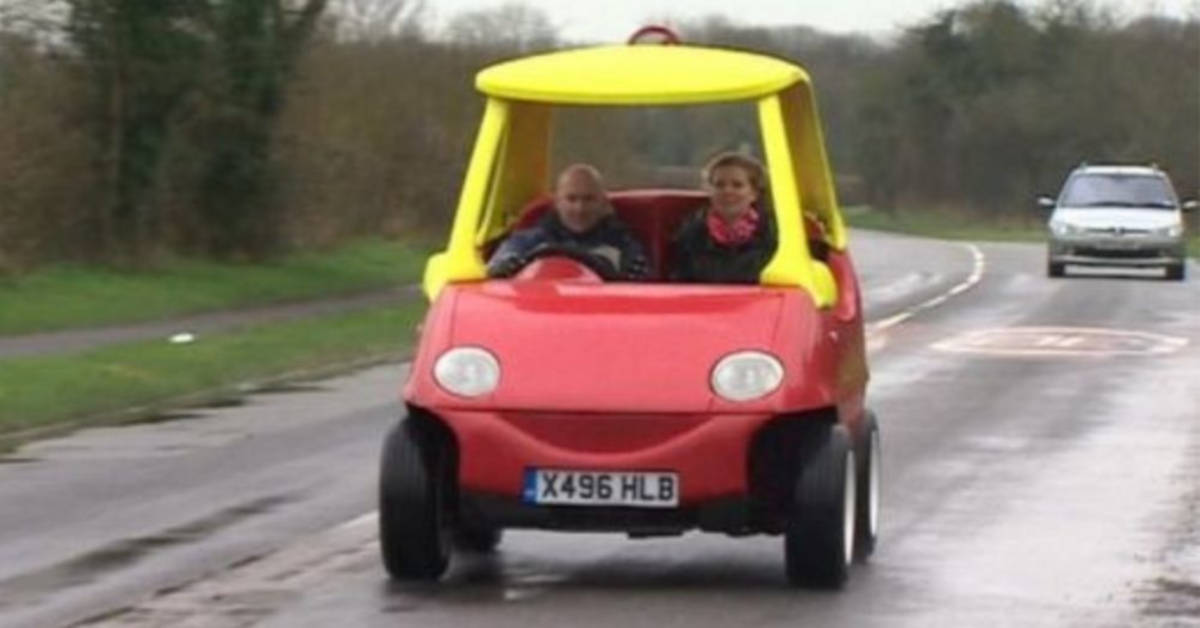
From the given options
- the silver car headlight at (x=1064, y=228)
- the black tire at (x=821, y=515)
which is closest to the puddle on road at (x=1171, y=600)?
the black tire at (x=821, y=515)

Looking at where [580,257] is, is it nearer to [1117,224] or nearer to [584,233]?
[584,233]

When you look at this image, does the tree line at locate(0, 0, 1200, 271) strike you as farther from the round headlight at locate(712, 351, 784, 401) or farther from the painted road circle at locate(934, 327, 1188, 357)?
the round headlight at locate(712, 351, 784, 401)

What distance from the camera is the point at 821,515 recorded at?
12.0m

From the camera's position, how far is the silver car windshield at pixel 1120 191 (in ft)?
158

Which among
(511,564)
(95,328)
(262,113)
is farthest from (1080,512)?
(262,113)

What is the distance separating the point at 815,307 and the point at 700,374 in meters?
0.69

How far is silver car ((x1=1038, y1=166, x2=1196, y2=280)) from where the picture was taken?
156 feet

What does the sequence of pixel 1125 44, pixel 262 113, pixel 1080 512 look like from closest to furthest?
1. pixel 1080 512
2. pixel 262 113
3. pixel 1125 44

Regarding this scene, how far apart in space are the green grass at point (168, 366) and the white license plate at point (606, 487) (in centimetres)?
929

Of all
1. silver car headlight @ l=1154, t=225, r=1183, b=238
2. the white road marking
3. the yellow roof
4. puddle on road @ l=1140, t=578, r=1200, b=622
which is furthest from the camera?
silver car headlight @ l=1154, t=225, r=1183, b=238

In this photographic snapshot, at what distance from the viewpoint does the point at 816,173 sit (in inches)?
545

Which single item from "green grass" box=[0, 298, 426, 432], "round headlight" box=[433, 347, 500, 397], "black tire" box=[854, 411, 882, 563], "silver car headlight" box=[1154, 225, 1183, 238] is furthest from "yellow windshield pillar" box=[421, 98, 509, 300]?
"silver car headlight" box=[1154, 225, 1183, 238]

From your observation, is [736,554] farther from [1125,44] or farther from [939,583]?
[1125,44]

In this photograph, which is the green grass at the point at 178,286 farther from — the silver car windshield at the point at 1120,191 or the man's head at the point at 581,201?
the man's head at the point at 581,201
